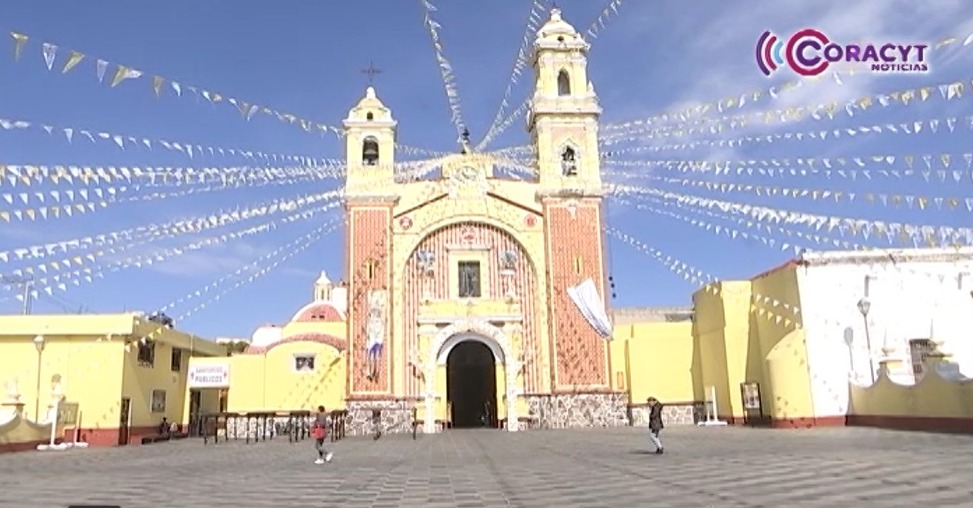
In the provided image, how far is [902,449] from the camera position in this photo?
14.0 meters

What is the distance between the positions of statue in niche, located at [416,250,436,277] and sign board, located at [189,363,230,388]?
8.37 m

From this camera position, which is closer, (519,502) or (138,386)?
(519,502)

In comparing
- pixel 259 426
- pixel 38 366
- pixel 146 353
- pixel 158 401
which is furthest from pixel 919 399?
pixel 38 366

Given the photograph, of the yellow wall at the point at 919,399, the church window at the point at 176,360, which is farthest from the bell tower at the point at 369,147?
the yellow wall at the point at 919,399

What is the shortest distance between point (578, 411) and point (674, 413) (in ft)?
12.8

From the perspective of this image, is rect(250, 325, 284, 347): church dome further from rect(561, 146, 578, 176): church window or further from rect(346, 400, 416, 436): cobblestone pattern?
rect(561, 146, 578, 176): church window

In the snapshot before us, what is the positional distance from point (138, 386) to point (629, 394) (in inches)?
695

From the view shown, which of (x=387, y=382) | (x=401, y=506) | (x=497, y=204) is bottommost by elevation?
(x=401, y=506)

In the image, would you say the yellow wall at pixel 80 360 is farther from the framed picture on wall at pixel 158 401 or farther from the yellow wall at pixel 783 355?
the yellow wall at pixel 783 355

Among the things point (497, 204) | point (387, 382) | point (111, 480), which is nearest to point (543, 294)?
point (497, 204)

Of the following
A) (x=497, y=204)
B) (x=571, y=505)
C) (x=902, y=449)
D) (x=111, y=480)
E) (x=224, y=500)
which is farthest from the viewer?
(x=497, y=204)

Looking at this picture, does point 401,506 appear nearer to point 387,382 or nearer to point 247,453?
point 247,453

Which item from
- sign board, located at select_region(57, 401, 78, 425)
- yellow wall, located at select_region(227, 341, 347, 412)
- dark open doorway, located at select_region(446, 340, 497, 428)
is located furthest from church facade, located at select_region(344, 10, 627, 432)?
sign board, located at select_region(57, 401, 78, 425)

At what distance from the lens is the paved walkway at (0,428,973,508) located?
9211 millimetres
